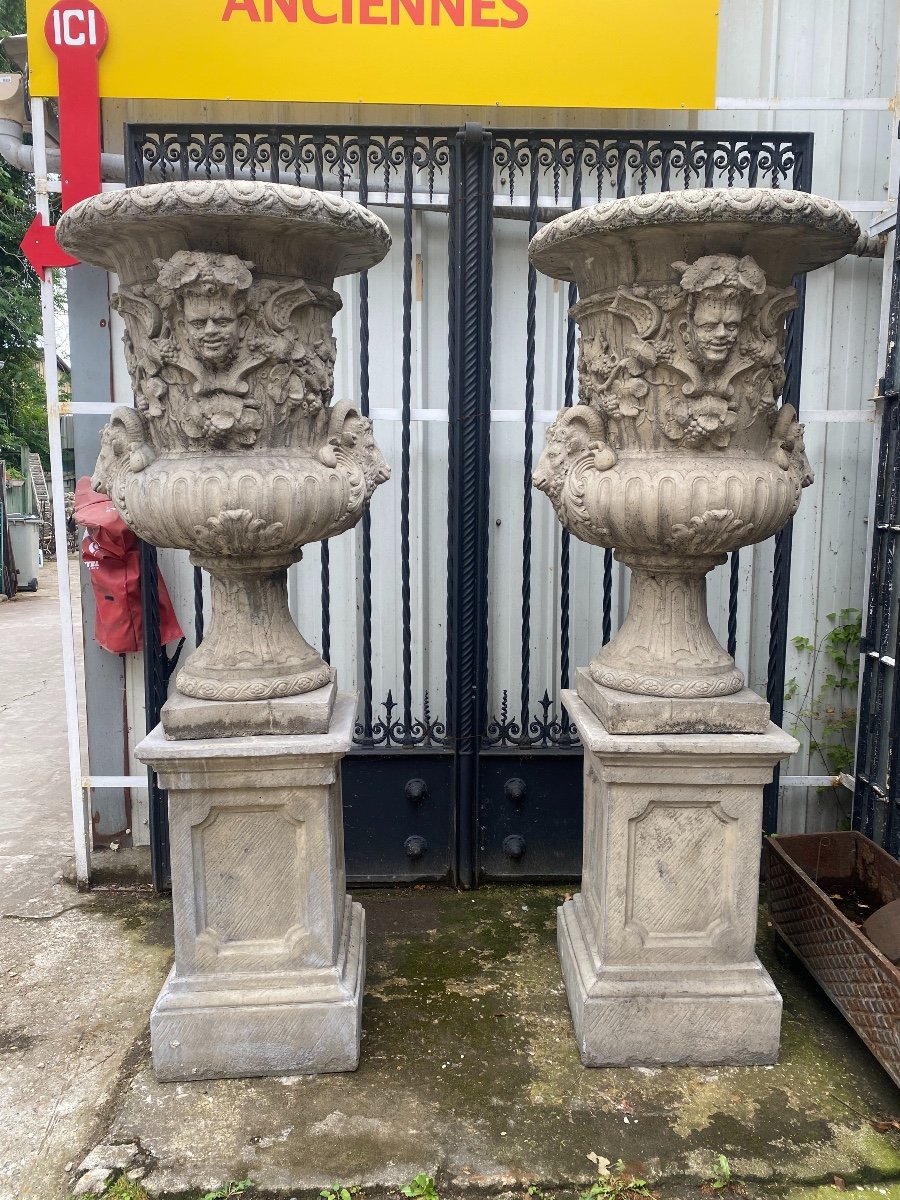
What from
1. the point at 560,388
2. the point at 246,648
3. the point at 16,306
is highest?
the point at 16,306

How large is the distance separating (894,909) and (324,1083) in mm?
1868

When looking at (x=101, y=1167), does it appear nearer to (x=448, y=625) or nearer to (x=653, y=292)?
(x=448, y=625)

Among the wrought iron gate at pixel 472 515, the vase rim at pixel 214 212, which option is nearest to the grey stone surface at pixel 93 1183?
the wrought iron gate at pixel 472 515

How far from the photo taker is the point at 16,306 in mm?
11016

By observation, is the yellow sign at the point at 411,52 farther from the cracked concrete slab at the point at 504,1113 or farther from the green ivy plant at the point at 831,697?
the cracked concrete slab at the point at 504,1113

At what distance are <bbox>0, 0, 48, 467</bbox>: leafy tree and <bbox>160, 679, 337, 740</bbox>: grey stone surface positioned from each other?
314 inches

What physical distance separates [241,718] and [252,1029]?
93cm

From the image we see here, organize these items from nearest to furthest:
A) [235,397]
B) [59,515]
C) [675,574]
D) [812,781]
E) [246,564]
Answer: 1. [235,397]
2. [246,564]
3. [675,574]
4. [59,515]
5. [812,781]

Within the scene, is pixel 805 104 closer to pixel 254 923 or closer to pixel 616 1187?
pixel 254 923

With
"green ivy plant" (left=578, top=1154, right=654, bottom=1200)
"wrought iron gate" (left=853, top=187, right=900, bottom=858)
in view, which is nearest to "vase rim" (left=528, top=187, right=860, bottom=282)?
"wrought iron gate" (left=853, top=187, right=900, bottom=858)

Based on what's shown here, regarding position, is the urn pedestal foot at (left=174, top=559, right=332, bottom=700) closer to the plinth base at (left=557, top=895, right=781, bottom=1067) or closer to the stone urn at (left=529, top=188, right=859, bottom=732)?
the stone urn at (left=529, top=188, right=859, bottom=732)

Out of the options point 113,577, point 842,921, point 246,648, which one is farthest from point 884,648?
point 113,577

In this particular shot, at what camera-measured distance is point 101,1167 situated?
2.21m

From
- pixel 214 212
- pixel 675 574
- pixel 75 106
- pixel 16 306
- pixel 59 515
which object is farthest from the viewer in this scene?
pixel 16 306
